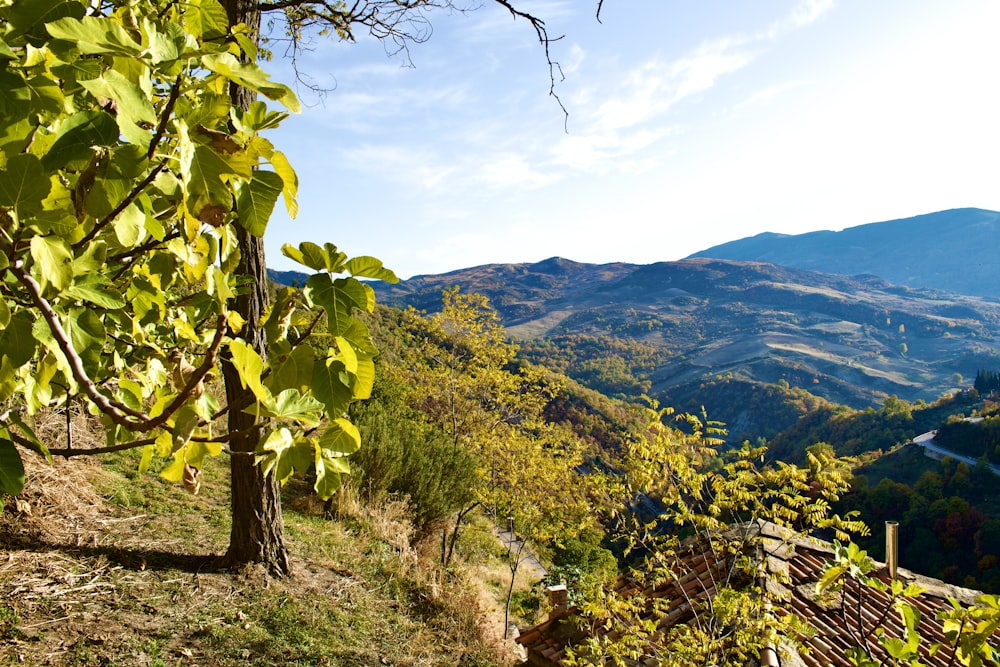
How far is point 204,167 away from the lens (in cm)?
72

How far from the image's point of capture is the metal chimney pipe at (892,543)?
4078mm

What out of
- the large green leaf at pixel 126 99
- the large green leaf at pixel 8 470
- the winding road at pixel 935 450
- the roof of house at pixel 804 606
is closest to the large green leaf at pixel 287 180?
the large green leaf at pixel 126 99

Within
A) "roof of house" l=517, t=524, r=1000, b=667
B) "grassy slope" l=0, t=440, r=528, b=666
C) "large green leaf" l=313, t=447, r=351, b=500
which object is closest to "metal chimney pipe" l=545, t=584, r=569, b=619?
"roof of house" l=517, t=524, r=1000, b=667

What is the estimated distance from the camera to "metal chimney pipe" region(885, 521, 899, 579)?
408 centimetres

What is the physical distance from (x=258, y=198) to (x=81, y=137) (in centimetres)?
21

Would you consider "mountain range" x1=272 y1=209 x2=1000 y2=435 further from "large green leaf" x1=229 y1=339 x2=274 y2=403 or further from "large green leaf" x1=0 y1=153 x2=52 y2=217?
"large green leaf" x1=0 y1=153 x2=52 y2=217

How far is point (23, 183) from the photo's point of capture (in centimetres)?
69

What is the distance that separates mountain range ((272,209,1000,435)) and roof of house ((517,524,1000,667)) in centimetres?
6300

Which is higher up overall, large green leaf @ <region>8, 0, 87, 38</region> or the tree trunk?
large green leaf @ <region>8, 0, 87, 38</region>

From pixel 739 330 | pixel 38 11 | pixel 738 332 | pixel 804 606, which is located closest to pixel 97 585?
pixel 38 11

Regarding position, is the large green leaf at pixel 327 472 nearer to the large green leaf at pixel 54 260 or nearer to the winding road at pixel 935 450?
the large green leaf at pixel 54 260

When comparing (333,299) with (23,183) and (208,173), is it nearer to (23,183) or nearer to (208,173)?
(208,173)

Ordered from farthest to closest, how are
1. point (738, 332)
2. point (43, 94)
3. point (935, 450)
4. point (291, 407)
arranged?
point (738, 332)
point (935, 450)
point (291, 407)
point (43, 94)

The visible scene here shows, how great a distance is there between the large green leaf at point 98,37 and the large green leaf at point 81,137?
10 centimetres
